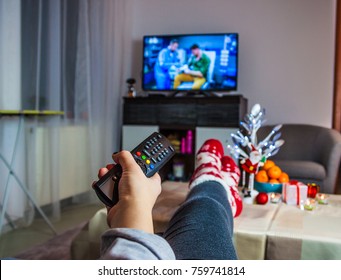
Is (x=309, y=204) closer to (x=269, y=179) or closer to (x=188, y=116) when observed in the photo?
(x=269, y=179)

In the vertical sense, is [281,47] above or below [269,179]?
above

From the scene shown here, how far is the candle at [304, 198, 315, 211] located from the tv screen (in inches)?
60.4

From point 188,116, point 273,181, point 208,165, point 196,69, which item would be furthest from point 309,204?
point 196,69

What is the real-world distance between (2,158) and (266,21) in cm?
213

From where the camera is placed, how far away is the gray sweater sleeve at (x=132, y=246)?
0.90ft

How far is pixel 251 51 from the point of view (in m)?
2.72

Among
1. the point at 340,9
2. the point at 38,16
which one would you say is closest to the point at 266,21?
the point at 340,9

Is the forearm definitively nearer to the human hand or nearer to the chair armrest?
the human hand

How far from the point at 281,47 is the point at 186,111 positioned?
89 cm

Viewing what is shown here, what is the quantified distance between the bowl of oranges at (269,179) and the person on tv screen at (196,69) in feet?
4.55

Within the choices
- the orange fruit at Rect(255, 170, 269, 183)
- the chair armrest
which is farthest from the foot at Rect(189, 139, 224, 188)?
the chair armrest

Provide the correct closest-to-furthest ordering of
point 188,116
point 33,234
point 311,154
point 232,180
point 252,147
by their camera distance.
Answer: point 232,180, point 252,147, point 33,234, point 311,154, point 188,116

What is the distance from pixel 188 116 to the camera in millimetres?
2574

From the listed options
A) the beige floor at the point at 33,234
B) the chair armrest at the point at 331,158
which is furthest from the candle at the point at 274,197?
the chair armrest at the point at 331,158
